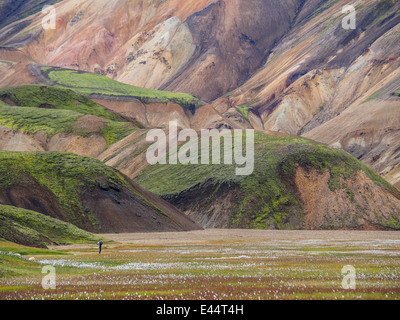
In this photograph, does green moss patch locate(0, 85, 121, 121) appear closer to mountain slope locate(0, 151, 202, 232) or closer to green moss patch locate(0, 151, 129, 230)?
green moss patch locate(0, 151, 129, 230)

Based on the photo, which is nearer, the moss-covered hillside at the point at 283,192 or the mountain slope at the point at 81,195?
the mountain slope at the point at 81,195

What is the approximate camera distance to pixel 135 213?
88.3 m

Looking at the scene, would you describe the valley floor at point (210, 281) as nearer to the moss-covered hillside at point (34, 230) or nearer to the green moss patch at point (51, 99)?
the moss-covered hillside at point (34, 230)

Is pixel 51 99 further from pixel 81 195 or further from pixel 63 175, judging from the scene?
pixel 81 195

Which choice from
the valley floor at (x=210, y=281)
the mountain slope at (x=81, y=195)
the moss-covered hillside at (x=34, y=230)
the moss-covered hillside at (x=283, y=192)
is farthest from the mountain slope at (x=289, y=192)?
the valley floor at (x=210, y=281)

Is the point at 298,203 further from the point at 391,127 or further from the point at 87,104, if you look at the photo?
the point at 87,104

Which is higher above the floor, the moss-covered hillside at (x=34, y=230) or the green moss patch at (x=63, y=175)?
the green moss patch at (x=63, y=175)

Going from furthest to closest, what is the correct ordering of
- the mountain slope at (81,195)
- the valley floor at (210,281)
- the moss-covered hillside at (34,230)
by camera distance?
the mountain slope at (81,195) < the moss-covered hillside at (34,230) < the valley floor at (210,281)

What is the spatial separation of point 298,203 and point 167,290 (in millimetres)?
85909

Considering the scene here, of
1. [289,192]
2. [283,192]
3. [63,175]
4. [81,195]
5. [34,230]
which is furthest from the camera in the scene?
[289,192]

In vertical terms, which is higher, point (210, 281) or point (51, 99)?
point (51, 99)

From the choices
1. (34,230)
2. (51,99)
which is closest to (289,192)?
(34,230)

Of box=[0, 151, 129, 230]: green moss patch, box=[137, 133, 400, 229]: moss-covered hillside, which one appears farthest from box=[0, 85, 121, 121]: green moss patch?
box=[0, 151, 129, 230]: green moss patch

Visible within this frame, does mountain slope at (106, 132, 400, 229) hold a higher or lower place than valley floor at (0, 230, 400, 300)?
higher
